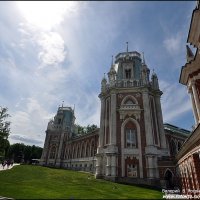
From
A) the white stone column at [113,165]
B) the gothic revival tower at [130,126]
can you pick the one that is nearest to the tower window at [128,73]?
the gothic revival tower at [130,126]

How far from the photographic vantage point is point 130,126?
31969 mm

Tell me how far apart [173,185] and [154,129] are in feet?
29.5

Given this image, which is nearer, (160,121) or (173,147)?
(160,121)

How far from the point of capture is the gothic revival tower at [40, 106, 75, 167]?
60594 millimetres

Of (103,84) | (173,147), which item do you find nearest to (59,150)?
(103,84)

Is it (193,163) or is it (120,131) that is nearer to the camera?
(193,163)

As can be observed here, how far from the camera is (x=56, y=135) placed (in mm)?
65188

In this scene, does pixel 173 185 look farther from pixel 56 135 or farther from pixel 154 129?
pixel 56 135

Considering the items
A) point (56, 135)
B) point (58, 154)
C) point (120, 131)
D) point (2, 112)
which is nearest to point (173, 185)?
point (120, 131)

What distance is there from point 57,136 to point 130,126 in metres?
39.5

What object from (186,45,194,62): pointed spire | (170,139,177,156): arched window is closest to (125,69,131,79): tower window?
(170,139,177,156): arched window

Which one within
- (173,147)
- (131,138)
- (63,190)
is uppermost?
(173,147)

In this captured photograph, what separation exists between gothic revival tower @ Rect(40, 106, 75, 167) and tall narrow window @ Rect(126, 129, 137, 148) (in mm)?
35163

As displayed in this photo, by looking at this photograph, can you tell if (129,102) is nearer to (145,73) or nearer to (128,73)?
(145,73)
